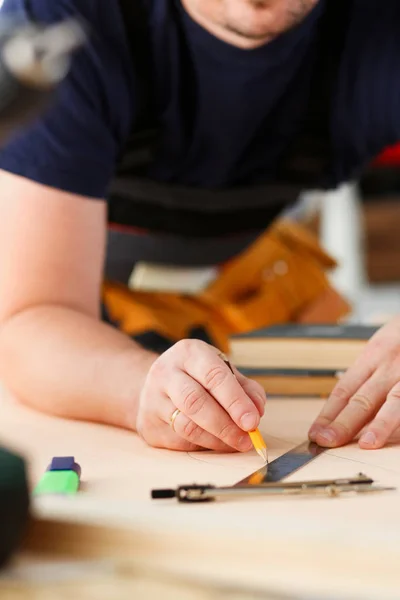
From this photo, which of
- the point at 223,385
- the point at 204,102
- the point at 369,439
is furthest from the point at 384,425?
the point at 204,102

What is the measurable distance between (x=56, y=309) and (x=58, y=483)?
318mm

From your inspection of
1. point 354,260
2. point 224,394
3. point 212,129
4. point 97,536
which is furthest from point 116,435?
point 354,260

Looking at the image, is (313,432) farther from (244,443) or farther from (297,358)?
Answer: (297,358)

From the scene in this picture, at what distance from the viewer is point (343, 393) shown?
689 mm

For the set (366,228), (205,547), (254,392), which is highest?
(366,228)

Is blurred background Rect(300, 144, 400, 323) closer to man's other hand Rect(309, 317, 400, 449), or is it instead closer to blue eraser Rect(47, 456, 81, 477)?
man's other hand Rect(309, 317, 400, 449)

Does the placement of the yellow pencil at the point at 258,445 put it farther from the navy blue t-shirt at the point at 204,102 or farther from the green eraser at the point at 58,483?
the navy blue t-shirt at the point at 204,102

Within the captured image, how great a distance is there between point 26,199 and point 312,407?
32cm

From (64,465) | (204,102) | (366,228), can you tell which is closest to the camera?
(64,465)

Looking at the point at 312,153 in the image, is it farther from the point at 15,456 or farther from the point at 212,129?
the point at 15,456

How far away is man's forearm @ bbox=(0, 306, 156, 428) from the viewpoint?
27.6 inches

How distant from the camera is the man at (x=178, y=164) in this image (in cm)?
64

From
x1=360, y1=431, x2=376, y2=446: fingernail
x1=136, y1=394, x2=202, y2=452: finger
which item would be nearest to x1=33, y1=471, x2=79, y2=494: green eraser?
x1=136, y1=394, x2=202, y2=452: finger

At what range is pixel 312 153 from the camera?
1100mm
